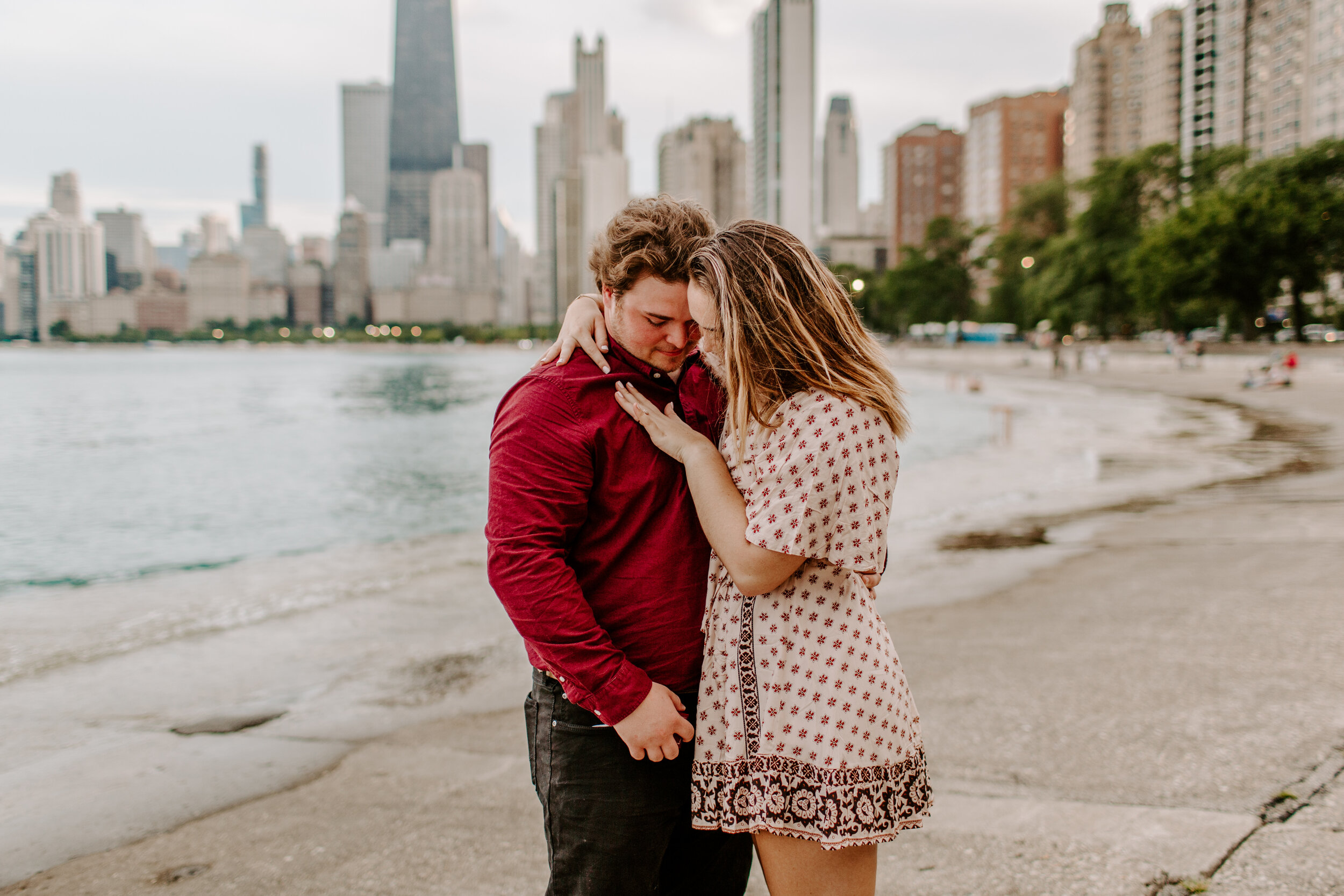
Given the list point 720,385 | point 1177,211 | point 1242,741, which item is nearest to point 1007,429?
point 1242,741

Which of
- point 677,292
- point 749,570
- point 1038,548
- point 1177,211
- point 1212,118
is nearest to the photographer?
point 749,570

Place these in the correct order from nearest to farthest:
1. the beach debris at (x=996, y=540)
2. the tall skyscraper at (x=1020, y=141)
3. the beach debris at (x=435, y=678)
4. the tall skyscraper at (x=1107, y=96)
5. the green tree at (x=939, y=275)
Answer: the beach debris at (x=435, y=678) → the beach debris at (x=996, y=540) → the green tree at (x=939, y=275) → the tall skyscraper at (x=1107, y=96) → the tall skyscraper at (x=1020, y=141)

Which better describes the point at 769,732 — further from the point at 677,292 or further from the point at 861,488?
the point at 677,292

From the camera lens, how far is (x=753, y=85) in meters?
193

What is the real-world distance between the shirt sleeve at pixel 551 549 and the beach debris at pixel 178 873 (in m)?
2.14

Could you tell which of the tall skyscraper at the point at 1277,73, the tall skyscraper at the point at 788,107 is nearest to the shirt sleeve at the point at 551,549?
the tall skyscraper at the point at 1277,73

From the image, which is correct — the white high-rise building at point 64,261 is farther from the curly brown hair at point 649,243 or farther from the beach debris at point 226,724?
the curly brown hair at point 649,243

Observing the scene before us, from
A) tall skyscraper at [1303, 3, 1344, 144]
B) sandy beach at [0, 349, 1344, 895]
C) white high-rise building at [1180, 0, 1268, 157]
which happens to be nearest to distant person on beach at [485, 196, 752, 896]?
sandy beach at [0, 349, 1344, 895]

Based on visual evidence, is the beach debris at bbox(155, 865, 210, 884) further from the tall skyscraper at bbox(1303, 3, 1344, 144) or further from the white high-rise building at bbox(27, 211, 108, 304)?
the white high-rise building at bbox(27, 211, 108, 304)

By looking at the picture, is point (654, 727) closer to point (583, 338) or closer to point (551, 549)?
point (551, 549)

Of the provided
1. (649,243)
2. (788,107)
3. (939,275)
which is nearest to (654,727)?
(649,243)

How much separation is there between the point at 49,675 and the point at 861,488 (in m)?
6.85

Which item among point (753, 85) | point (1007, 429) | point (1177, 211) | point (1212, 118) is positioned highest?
point (753, 85)

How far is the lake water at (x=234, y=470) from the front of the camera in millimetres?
16438
